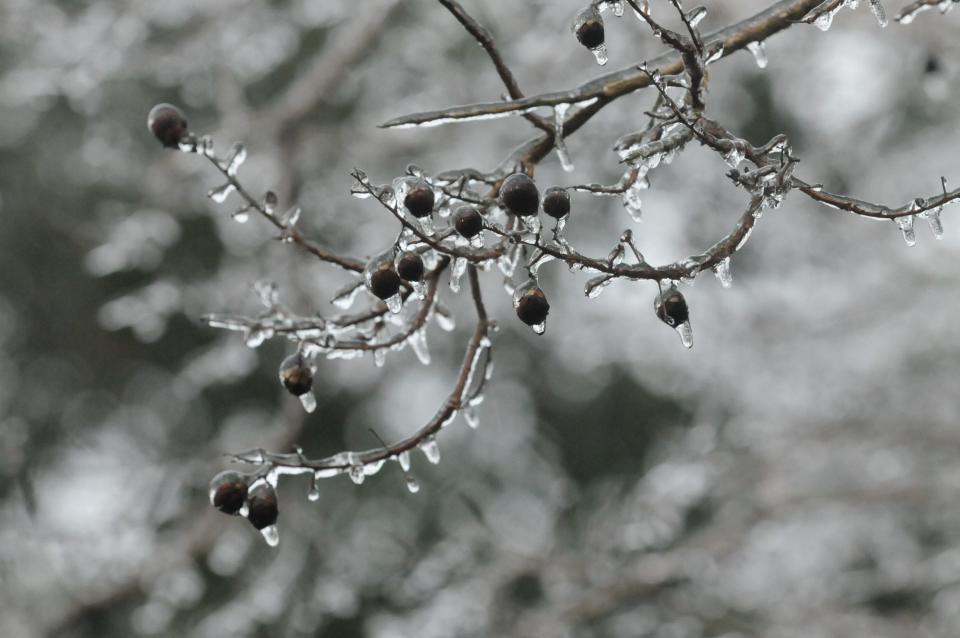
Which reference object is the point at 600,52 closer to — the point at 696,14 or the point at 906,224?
the point at 696,14

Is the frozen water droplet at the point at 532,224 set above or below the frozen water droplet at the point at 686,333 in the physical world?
above

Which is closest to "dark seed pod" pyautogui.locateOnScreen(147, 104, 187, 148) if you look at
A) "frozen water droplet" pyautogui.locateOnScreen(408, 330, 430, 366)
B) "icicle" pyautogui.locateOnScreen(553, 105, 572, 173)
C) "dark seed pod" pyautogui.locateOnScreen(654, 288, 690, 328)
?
"frozen water droplet" pyautogui.locateOnScreen(408, 330, 430, 366)

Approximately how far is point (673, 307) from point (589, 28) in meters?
0.44

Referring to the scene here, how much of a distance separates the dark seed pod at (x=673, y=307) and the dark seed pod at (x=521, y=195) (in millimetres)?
238

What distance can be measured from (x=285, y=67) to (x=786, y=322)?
4533 mm

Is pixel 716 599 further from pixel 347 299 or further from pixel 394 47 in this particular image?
pixel 347 299

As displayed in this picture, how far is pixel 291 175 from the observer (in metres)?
4.87

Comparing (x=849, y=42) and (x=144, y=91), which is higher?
(x=144, y=91)

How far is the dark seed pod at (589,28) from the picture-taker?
55.7 inches

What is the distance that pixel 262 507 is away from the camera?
1503 mm

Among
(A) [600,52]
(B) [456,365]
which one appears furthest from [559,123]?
(B) [456,365]

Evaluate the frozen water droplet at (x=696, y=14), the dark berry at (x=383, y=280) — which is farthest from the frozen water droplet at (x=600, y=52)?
the dark berry at (x=383, y=280)

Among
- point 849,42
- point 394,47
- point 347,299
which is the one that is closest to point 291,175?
point 394,47

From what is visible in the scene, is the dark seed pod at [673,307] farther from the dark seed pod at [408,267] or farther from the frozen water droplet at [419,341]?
the frozen water droplet at [419,341]
